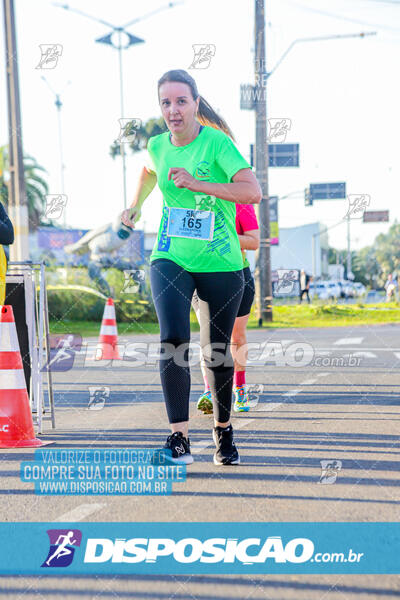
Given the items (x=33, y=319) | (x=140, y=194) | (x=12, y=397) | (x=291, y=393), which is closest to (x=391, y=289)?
(x=291, y=393)

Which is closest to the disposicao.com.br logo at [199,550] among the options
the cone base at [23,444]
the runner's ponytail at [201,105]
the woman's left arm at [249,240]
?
the cone base at [23,444]

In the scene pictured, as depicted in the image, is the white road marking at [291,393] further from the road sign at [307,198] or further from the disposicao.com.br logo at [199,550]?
the road sign at [307,198]

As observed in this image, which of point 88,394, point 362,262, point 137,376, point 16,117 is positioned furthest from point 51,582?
point 362,262

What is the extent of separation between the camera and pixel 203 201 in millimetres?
4062

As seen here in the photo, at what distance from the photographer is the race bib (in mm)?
4039

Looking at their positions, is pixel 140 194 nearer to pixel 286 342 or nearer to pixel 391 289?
pixel 286 342

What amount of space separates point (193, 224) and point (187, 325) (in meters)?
0.51

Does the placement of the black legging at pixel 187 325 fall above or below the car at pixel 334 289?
above

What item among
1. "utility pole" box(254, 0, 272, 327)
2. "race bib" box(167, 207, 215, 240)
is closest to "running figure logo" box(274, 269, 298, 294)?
"utility pole" box(254, 0, 272, 327)

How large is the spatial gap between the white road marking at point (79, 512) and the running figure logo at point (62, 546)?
0.48ft

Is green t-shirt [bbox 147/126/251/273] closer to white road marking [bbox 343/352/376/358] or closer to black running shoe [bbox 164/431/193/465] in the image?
black running shoe [bbox 164/431/193/465]

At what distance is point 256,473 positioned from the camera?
396 cm

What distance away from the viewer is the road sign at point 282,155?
20234mm

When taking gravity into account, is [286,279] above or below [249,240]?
below
